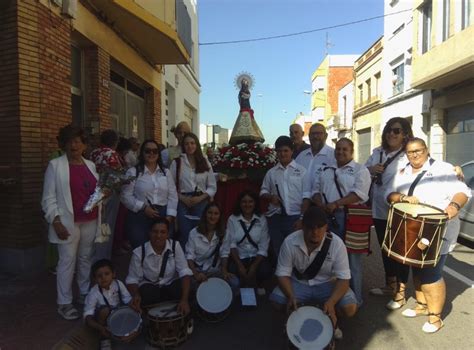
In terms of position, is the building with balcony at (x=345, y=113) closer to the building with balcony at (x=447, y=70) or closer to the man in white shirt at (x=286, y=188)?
the building with balcony at (x=447, y=70)

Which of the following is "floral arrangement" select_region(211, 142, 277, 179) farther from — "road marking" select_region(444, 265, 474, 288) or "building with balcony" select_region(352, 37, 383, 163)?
"building with balcony" select_region(352, 37, 383, 163)

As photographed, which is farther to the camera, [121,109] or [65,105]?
[121,109]

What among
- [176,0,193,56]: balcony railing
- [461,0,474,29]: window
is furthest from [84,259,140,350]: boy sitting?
[461,0,474,29]: window

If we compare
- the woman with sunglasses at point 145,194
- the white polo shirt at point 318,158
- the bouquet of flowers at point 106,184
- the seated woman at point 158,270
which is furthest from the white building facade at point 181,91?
the seated woman at point 158,270

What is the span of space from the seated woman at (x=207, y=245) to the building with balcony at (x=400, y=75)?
15436mm

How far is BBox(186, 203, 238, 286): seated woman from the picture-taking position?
4832 mm

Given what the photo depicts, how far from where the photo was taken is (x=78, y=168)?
4.25 metres

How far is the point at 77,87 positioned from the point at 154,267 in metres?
5.02

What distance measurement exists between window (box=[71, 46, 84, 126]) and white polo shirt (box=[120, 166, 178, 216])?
12.4ft

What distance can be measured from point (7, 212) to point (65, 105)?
6.18ft

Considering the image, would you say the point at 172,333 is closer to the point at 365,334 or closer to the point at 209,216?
the point at 209,216

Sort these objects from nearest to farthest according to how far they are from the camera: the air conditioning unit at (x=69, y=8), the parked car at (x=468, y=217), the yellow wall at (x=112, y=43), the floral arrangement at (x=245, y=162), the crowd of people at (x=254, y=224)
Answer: the crowd of people at (x=254, y=224)
the floral arrangement at (x=245, y=162)
the air conditioning unit at (x=69, y=8)
the parked car at (x=468, y=217)
the yellow wall at (x=112, y=43)

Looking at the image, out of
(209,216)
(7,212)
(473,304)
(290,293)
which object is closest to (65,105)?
(7,212)

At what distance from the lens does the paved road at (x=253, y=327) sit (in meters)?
3.82
